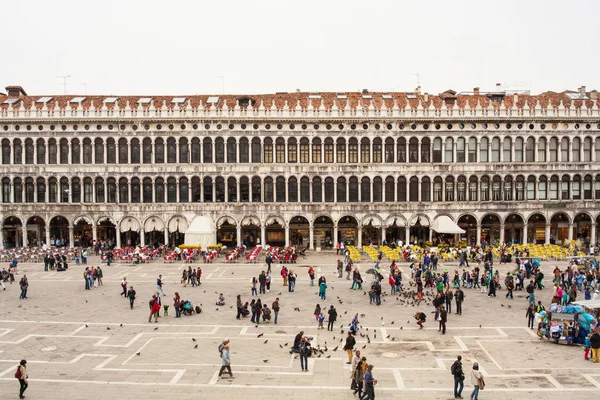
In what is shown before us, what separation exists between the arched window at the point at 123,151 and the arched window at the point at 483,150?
3614cm

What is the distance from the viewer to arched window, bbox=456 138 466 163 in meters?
62.0

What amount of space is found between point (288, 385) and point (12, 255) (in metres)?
42.5

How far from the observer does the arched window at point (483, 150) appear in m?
62.2

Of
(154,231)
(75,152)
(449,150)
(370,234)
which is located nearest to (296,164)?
(370,234)

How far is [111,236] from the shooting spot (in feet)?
212

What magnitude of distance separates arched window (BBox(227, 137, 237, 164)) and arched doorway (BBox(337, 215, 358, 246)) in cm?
1274

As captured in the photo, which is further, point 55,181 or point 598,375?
point 55,181

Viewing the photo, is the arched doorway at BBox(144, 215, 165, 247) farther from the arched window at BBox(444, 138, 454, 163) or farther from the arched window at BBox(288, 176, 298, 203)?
the arched window at BBox(444, 138, 454, 163)

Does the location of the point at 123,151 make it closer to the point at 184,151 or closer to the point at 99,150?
the point at 99,150

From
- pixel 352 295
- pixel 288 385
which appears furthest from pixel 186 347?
pixel 352 295

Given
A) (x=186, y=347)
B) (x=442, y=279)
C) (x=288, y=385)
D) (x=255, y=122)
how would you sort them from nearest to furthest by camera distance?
(x=288, y=385) < (x=186, y=347) < (x=442, y=279) < (x=255, y=122)

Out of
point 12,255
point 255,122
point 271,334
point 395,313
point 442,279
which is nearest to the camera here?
point 271,334

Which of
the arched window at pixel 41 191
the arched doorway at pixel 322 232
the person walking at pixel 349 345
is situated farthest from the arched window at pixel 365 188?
the person walking at pixel 349 345

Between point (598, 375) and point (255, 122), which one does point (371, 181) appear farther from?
point (598, 375)
